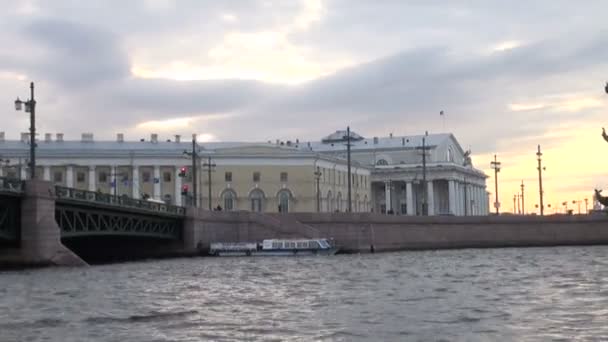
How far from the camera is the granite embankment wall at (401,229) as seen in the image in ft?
239

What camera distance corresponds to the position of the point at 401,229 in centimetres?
8262

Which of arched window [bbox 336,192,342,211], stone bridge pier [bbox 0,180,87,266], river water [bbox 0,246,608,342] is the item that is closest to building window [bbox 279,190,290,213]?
arched window [bbox 336,192,342,211]

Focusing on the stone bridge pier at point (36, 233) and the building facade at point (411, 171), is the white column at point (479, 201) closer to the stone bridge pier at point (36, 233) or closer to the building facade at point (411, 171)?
the building facade at point (411, 171)

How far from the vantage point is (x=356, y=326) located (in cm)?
2236

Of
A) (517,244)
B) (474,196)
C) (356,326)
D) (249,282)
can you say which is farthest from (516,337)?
(474,196)

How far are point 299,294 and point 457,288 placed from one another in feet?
17.6

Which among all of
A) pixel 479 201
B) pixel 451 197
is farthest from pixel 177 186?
pixel 479 201

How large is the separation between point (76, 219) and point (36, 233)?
240 inches

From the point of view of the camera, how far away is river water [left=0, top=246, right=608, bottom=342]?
21.3m

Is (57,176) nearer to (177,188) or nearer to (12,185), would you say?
(177,188)

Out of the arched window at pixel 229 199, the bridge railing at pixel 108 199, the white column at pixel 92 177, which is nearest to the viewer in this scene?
the bridge railing at pixel 108 199

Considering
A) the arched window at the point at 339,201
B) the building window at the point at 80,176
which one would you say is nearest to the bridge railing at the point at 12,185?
the building window at the point at 80,176

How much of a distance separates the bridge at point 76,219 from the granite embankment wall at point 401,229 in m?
3.20

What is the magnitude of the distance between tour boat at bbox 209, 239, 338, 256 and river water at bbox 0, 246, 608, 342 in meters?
24.5
